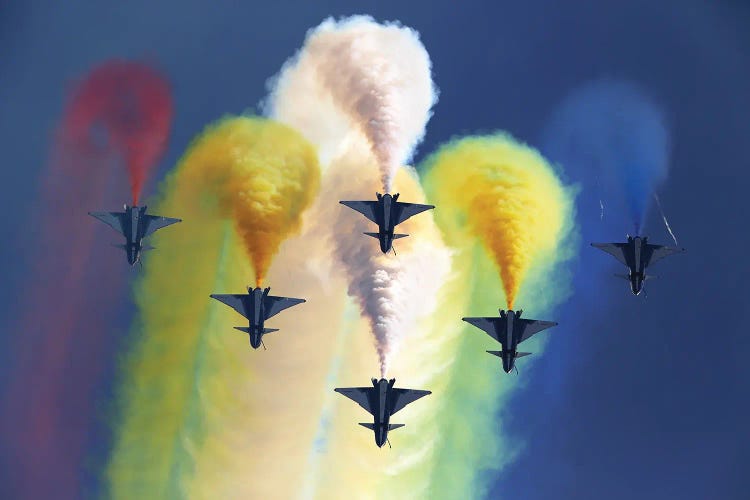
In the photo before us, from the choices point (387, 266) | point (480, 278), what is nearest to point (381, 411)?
point (387, 266)

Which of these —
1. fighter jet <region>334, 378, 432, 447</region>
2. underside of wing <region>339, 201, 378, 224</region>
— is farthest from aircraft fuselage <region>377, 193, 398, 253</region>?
fighter jet <region>334, 378, 432, 447</region>

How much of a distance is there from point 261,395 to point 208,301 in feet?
15.7

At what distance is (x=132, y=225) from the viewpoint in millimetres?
48250

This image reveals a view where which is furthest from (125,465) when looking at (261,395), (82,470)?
(261,395)

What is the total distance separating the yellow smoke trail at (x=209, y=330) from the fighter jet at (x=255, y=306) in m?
1.92

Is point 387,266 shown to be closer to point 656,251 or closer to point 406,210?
point 406,210

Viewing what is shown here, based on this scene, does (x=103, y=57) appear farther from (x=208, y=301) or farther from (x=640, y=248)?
(x=640, y=248)

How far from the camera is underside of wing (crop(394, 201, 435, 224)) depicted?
45.5 metres

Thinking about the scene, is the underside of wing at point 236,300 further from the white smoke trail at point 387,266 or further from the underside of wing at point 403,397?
the underside of wing at point 403,397

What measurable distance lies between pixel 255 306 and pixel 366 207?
5688mm

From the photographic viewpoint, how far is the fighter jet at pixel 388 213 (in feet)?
149

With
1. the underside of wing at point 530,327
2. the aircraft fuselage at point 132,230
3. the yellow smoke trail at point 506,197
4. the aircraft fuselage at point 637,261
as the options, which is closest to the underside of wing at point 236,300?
the aircraft fuselage at point 132,230

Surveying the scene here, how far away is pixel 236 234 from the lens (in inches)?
1937

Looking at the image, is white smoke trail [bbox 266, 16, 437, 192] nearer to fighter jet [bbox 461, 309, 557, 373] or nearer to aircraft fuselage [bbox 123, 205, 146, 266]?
fighter jet [bbox 461, 309, 557, 373]
